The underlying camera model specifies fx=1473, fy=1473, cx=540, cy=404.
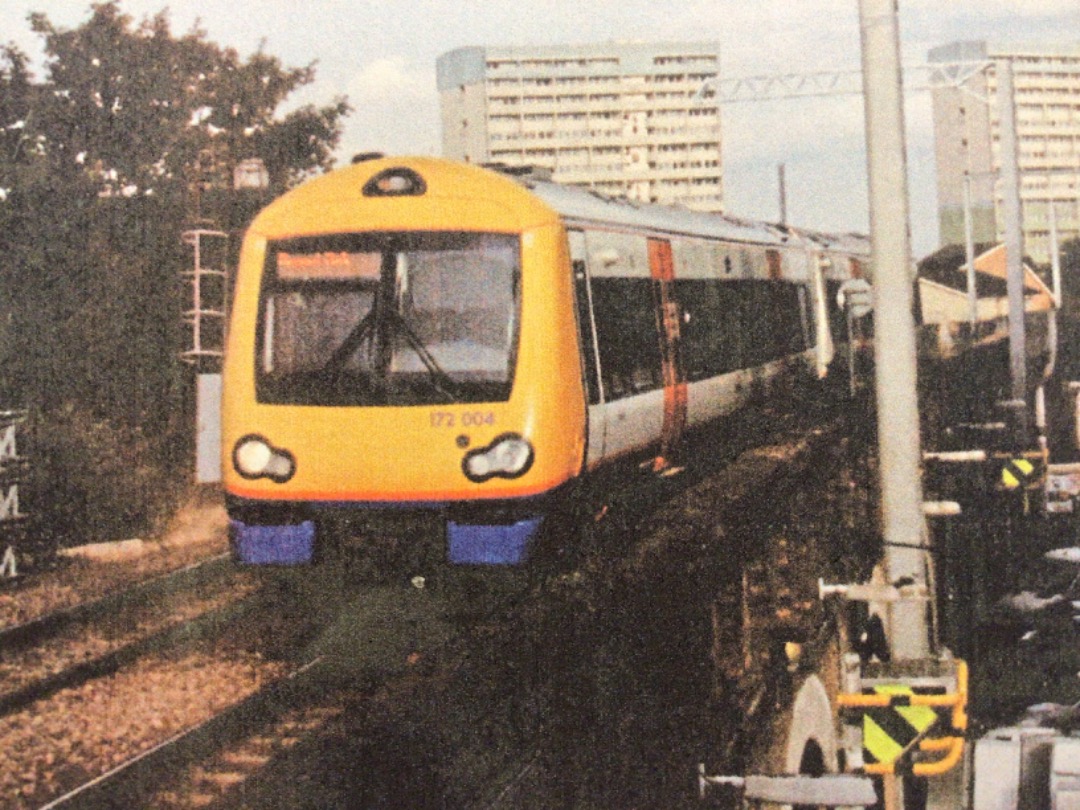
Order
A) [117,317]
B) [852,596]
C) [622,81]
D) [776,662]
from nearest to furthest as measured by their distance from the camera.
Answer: [852,596] < [776,662] < [117,317] < [622,81]

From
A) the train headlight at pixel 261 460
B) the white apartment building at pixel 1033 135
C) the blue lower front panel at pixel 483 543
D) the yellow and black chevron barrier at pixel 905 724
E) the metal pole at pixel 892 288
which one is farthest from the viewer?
the white apartment building at pixel 1033 135

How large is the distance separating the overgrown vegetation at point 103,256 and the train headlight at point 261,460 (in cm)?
556

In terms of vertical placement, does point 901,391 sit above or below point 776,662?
above

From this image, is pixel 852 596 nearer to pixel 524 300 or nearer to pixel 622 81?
pixel 524 300

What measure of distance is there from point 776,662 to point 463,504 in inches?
78.1

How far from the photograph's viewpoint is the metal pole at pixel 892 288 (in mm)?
6730

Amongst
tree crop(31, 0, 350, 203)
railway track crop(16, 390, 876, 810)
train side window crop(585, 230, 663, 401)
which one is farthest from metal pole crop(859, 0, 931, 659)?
tree crop(31, 0, 350, 203)

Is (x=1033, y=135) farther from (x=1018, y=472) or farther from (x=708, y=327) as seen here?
(x=708, y=327)

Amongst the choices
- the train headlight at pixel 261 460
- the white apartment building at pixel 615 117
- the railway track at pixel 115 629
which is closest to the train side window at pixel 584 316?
the train headlight at pixel 261 460

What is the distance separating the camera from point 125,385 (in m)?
16.1

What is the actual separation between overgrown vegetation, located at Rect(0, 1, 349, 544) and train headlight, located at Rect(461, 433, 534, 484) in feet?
21.8

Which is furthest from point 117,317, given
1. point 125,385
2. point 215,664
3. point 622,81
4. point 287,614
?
point 622,81

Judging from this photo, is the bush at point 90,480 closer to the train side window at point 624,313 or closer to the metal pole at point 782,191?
the train side window at point 624,313

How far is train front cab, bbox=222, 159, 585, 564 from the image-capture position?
28.1ft
